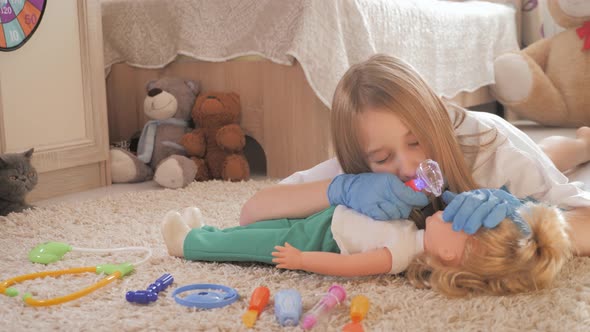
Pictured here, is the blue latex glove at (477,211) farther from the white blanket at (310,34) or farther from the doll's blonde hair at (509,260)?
the white blanket at (310,34)

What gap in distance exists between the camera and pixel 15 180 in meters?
1.61

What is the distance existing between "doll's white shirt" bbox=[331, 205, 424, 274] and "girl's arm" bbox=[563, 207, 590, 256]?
0.26m

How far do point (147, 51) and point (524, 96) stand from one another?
1529mm

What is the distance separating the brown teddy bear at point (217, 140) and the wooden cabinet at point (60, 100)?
28cm

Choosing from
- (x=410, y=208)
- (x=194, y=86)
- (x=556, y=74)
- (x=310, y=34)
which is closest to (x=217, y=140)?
(x=194, y=86)

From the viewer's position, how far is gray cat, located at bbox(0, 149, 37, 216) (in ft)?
5.25

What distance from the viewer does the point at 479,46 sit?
2.74m

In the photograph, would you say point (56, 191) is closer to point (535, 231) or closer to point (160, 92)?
point (160, 92)

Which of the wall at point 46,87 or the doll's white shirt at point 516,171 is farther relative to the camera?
the wall at point 46,87

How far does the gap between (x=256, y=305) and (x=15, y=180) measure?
98cm

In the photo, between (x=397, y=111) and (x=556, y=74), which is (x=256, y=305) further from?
(x=556, y=74)

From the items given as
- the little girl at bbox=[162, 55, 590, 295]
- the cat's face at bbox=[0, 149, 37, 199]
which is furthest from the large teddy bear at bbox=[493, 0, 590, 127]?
the cat's face at bbox=[0, 149, 37, 199]

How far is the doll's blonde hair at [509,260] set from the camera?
90 cm

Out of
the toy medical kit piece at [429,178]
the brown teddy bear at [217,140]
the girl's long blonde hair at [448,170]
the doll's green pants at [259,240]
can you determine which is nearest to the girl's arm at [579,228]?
the girl's long blonde hair at [448,170]
